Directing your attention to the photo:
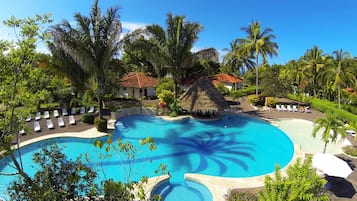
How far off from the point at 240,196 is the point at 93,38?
1318cm

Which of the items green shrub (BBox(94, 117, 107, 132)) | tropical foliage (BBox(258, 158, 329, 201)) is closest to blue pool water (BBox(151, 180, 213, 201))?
tropical foliage (BBox(258, 158, 329, 201))

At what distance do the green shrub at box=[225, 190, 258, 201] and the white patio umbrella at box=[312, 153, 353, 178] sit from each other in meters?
3.03

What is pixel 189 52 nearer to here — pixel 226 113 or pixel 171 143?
pixel 226 113

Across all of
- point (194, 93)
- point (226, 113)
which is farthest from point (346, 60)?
point (194, 93)

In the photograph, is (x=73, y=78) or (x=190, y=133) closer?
(x=190, y=133)

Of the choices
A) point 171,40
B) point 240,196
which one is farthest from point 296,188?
point 171,40

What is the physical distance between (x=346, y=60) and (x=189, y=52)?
15761mm

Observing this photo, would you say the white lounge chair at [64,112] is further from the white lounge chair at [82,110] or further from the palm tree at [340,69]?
the palm tree at [340,69]

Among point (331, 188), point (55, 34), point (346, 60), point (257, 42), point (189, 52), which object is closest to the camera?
point (331, 188)

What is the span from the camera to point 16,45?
4.84 metres

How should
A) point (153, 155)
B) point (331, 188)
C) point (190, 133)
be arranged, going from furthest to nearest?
1. point (190, 133)
2. point (153, 155)
3. point (331, 188)

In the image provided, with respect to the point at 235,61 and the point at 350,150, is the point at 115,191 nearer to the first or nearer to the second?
the point at 350,150

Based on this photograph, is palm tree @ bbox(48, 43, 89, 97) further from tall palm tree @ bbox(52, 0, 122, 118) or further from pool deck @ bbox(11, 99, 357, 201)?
pool deck @ bbox(11, 99, 357, 201)

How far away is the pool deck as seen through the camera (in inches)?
326
